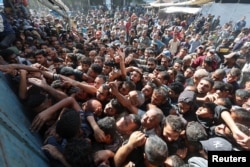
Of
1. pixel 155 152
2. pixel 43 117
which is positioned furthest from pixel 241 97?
pixel 43 117

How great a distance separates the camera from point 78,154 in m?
1.91

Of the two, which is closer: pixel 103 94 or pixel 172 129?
pixel 172 129

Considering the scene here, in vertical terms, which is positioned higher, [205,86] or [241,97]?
[205,86]

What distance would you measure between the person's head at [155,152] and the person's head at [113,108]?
38.9 inches

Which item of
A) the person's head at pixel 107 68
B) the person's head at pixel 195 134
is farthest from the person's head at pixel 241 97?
the person's head at pixel 107 68

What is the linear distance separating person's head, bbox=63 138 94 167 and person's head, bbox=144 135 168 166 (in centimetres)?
52

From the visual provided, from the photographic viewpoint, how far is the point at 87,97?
3.53 metres

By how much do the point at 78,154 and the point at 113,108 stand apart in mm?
1160

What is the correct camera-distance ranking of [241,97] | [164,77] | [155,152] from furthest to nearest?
[164,77] → [241,97] → [155,152]

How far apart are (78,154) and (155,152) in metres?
0.65

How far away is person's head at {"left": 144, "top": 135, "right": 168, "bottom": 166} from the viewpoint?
2025 mm

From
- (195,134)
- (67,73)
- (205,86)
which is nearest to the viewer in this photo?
(195,134)

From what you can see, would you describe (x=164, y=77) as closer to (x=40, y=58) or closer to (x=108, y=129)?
(x=108, y=129)

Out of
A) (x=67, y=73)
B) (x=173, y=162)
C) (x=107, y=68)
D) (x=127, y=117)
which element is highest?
(x=67, y=73)
